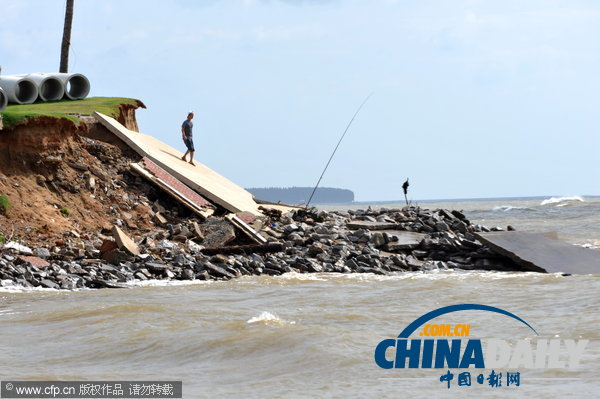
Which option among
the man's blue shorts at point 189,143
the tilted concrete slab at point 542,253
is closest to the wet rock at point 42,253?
the man's blue shorts at point 189,143

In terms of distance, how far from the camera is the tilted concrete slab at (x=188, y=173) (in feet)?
60.5

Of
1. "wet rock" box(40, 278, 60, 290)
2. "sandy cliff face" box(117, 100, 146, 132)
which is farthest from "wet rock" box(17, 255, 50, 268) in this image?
"sandy cliff face" box(117, 100, 146, 132)

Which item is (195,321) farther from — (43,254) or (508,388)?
(43,254)

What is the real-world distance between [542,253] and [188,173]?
8.63 metres

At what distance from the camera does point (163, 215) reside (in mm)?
17625

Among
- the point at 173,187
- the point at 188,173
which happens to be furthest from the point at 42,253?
the point at 188,173

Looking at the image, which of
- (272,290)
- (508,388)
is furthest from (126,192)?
(508,388)

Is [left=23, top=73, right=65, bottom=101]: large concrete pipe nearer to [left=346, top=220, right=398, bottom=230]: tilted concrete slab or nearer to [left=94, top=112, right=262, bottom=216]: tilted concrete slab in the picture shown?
[left=94, top=112, right=262, bottom=216]: tilted concrete slab

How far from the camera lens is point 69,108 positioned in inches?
829

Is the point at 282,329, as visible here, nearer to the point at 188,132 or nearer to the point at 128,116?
the point at 188,132

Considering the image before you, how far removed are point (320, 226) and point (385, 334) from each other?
882 cm

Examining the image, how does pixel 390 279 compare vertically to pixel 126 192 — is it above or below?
below

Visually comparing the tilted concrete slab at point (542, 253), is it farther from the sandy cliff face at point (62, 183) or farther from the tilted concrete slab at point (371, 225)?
the sandy cliff face at point (62, 183)

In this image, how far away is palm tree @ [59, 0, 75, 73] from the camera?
28.9 meters
